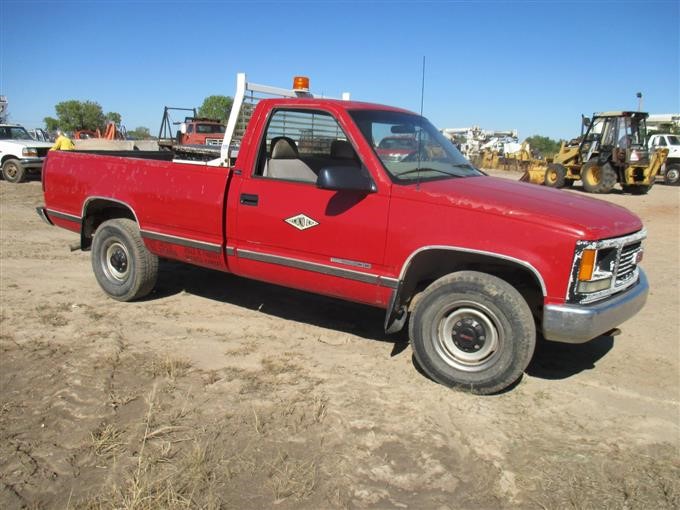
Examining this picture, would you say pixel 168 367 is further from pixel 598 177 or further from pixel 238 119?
pixel 598 177

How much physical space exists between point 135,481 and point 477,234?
2.43 meters

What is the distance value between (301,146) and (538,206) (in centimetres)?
223

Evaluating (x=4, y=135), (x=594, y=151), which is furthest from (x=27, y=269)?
(x=594, y=151)

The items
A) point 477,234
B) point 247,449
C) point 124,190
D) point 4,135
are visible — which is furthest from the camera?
point 4,135

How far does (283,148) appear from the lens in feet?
15.9

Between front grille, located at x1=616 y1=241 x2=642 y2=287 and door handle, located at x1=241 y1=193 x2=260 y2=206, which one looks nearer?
front grille, located at x1=616 y1=241 x2=642 y2=287

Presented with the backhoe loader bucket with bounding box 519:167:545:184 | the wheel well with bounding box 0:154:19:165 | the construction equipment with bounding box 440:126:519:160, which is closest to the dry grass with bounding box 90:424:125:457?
the wheel well with bounding box 0:154:19:165

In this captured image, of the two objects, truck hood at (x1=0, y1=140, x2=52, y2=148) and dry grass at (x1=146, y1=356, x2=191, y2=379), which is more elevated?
truck hood at (x1=0, y1=140, x2=52, y2=148)

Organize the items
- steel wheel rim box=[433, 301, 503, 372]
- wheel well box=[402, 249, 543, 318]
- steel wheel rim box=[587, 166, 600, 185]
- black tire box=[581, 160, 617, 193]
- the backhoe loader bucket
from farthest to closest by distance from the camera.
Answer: the backhoe loader bucket, steel wheel rim box=[587, 166, 600, 185], black tire box=[581, 160, 617, 193], wheel well box=[402, 249, 543, 318], steel wheel rim box=[433, 301, 503, 372]

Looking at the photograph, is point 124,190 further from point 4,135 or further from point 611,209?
point 4,135

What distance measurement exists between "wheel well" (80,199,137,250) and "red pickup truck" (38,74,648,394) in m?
0.28

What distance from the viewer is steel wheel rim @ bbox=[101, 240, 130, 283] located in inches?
225

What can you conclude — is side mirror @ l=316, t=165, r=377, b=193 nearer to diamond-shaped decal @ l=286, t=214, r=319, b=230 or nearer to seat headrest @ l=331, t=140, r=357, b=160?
diamond-shaped decal @ l=286, t=214, r=319, b=230

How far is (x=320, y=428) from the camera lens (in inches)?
133
